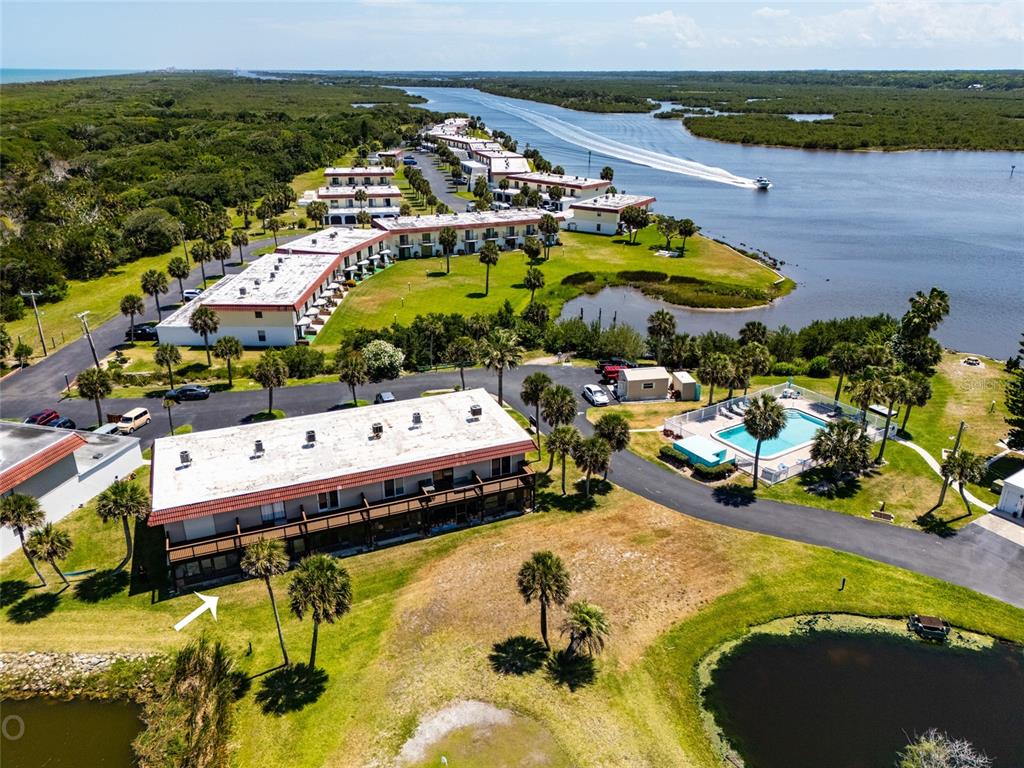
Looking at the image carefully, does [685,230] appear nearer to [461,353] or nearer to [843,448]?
[461,353]

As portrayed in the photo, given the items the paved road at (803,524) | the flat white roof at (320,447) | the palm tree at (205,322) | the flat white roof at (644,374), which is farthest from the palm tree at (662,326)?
the palm tree at (205,322)

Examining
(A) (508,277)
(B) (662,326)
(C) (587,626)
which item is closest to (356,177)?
(A) (508,277)

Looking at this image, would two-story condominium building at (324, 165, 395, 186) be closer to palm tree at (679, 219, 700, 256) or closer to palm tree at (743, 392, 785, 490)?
palm tree at (679, 219, 700, 256)

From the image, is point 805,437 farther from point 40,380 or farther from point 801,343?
point 40,380

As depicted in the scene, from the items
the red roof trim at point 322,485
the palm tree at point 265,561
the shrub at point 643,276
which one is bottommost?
the shrub at point 643,276

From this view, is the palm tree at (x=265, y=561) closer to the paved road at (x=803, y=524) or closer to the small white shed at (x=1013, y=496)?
the paved road at (x=803, y=524)

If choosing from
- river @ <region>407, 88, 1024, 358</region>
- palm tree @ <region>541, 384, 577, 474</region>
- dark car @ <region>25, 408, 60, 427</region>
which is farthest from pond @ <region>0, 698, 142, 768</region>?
river @ <region>407, 88, 1024, 358</region>
